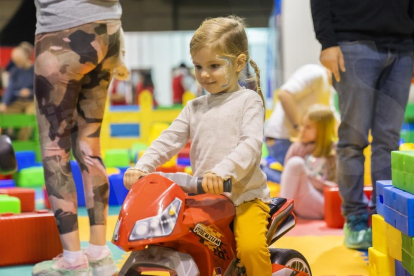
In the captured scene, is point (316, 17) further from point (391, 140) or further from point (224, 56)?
point (224, 56)

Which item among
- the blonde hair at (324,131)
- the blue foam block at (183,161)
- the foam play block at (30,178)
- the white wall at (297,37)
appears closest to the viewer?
the blonde hair at (324,131)

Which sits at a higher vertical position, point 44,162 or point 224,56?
point 224,56

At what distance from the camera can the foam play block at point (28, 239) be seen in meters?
1.95

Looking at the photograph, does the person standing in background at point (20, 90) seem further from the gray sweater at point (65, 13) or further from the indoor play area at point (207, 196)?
the gray sweater at point (65, 13)

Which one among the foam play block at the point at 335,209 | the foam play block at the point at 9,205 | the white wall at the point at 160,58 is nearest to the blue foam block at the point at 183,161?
the white wall at the point at 160,58

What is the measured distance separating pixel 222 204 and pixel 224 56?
340 millimetres

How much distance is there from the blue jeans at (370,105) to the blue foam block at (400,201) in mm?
538

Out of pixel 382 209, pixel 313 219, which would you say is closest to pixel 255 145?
pixel 382 209

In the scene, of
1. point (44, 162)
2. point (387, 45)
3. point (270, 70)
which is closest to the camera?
point (44, 162)

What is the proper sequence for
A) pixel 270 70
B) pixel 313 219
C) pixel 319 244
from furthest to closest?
pixel 270 70 < pixel 313 219 < pixel 319 244

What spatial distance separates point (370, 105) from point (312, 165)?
33.6 inches

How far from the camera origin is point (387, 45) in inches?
77.7

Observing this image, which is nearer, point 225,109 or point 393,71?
point 225,109

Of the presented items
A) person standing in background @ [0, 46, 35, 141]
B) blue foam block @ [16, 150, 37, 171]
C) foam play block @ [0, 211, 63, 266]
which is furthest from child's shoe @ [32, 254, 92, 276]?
person standing in background @ [0, 46, 35, 141]
